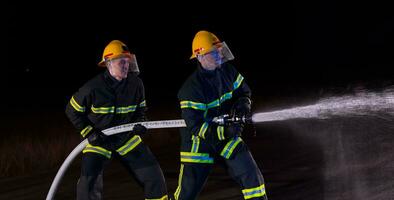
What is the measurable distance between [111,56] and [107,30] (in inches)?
2108

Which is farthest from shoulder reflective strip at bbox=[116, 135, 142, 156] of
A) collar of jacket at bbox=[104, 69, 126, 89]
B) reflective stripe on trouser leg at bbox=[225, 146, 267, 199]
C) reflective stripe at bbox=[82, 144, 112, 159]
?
A: reflective stripe on trouser leg at bbox=[225, 146, 267, 199]

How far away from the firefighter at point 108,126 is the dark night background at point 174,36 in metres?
27.8

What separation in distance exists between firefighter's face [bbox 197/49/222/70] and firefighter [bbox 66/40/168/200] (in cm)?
97

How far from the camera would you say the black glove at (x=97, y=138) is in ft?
19.9

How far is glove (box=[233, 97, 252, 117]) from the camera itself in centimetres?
532

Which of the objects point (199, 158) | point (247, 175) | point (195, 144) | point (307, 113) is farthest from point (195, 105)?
point (307, 113)

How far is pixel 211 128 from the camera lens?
529 centimetres

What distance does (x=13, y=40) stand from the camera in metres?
47.5

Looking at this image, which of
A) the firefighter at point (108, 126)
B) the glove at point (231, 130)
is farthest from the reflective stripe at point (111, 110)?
the glove at point (231, 130)

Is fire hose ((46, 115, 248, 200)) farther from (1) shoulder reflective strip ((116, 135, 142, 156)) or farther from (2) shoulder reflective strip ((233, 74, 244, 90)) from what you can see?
(2) shoulder reflective strip ((233, 74, 244, 90))

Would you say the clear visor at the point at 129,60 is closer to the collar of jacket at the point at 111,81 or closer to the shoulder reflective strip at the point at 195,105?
the collar of jacket at the point at 111,81

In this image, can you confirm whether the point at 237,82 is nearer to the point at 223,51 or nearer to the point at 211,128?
the point at 223,51

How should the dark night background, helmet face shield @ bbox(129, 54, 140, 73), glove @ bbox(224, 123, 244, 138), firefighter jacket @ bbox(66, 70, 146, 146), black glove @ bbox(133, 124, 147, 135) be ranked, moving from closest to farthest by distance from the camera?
glove @ bbox(224, 123, 244, 138)
black glove @ bbox(133, 124, 147, 135)
firefighter jacket @ bbox(66, 70, 146, 146)
helmet face shield @ bbox(129, 54, 140, 73)
the dark night background

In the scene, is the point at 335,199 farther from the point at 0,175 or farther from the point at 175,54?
the point at 175,54
